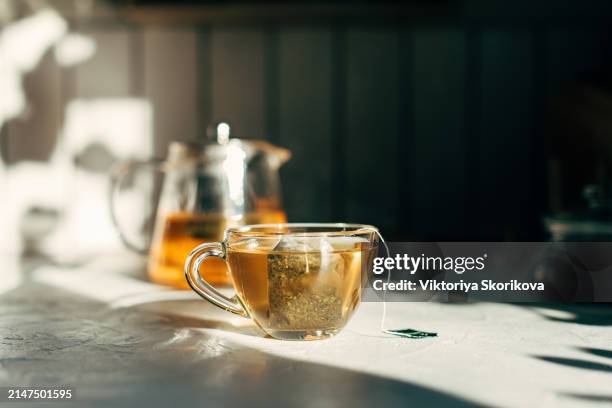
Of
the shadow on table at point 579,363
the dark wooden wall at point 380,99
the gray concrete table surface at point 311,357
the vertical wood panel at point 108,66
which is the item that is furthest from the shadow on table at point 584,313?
the vertical wood panel at point 108,66

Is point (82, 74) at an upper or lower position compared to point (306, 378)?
upper

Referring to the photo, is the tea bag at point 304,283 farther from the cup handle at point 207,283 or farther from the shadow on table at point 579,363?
the shadow on table at point 579,363

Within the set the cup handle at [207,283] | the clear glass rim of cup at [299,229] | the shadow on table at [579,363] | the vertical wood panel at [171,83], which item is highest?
the vertical wood panel at [171,83]

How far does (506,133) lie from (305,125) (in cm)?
38

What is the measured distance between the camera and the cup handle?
1.77ft

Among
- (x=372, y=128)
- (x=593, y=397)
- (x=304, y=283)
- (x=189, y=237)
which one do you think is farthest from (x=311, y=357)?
(x=372, y=128)

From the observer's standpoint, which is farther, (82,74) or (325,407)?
(82,74)

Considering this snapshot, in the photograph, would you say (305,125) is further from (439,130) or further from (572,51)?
(572,51)

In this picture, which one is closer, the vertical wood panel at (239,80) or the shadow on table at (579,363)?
the shadow on table at (579,363)

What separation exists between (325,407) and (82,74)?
1.03m

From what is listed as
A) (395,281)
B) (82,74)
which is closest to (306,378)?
(395,281)

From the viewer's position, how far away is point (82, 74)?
1214 mm

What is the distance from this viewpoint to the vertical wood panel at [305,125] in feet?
3.90

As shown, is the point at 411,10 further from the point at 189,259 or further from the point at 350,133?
the point at 189,259
